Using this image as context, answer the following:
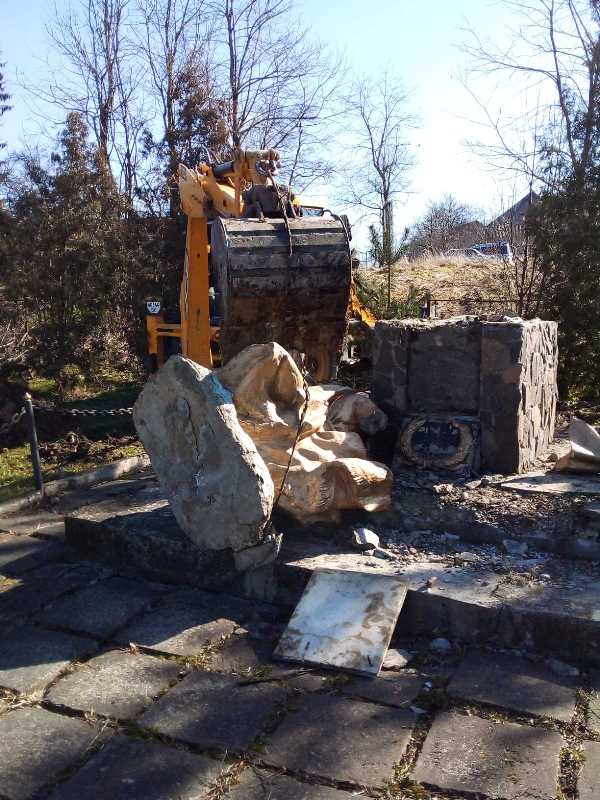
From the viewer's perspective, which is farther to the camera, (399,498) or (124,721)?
(399,498)

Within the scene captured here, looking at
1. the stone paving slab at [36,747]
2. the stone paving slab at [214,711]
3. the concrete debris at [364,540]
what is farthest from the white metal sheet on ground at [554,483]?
the stone paving slab at [36,747]

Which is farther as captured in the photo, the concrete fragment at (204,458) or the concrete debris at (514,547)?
the concrete debris at (514,547)

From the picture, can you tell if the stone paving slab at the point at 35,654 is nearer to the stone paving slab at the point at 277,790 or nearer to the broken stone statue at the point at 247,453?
the broken stone statue at the point at 247,453

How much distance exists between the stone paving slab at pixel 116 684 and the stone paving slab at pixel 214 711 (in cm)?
9

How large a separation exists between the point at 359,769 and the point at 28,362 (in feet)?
26.7

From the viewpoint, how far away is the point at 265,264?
616 cm

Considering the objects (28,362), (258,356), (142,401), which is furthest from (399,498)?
(28,362)

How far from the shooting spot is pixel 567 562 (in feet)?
13.5

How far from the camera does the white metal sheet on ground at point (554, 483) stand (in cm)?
458

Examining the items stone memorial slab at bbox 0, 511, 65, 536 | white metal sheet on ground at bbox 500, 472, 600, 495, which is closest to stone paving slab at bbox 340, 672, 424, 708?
white metal sheet on ground at bbox 500, 472, 600, 495

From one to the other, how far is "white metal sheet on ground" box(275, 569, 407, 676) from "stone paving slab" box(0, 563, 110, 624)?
4.73 ft

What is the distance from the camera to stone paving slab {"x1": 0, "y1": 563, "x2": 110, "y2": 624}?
4.14 metres

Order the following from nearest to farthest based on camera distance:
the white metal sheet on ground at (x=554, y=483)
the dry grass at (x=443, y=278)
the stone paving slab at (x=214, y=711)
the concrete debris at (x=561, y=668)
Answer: the stone paving slab at (x=214, y=711) < the concrete debris at (x=561, y=668) < the white metal sheet on ground at (x=554, y=483) < the dry grass at (x=443, y=278)

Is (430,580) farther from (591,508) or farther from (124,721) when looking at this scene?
(124,721)
